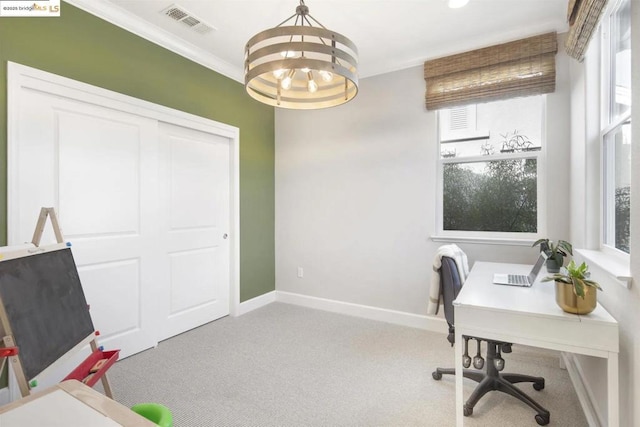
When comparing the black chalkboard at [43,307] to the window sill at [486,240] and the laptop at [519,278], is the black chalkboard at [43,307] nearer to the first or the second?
the laptop at [519,278]

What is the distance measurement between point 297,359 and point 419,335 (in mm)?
1254

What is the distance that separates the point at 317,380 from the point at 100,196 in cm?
218

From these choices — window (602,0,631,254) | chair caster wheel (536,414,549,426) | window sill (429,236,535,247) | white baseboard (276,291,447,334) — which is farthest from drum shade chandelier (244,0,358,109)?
white baseboard (276,291,447,334)

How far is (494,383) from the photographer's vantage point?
2004mm

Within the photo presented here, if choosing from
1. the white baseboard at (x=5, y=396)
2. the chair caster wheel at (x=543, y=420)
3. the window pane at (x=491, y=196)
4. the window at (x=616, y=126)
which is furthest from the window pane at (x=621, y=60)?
the white baseboard at (x=5, y=396)

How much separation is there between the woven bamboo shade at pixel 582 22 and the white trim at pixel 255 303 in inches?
147

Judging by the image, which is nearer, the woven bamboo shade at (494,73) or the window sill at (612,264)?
the window sill at (612,264)

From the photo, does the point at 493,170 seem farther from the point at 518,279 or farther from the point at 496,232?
the point at 518,279

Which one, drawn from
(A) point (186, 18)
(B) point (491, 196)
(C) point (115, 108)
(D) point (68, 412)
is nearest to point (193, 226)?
(C) point (115, 108)

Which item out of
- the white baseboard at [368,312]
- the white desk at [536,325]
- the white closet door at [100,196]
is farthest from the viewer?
the white baseboard at [368,312]

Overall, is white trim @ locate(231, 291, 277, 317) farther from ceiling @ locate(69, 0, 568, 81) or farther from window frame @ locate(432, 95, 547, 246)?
ceiling @ locate(69, 0, 568, 81)

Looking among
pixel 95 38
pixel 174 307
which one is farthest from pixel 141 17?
pixel 174 307

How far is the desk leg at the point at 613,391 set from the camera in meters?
1.30

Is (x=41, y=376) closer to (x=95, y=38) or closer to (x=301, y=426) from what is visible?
(x=301, y=426)
